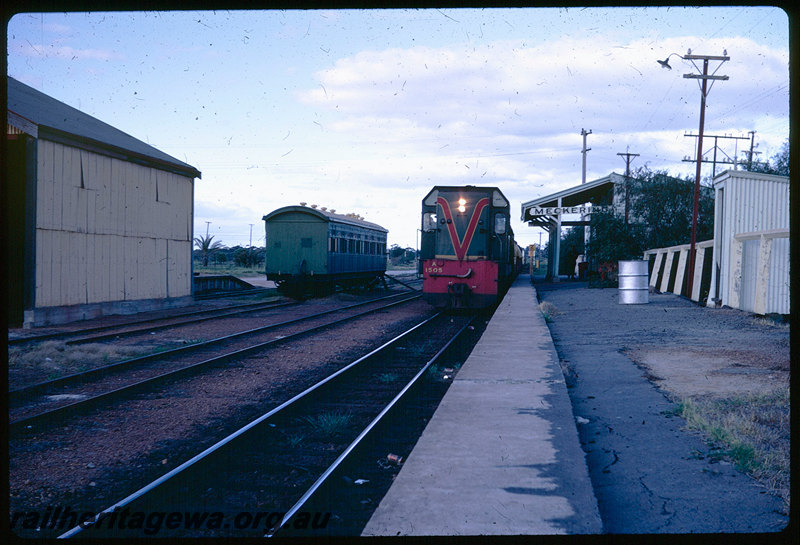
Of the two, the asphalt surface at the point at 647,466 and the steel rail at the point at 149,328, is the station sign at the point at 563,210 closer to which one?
the steel rail at the point at 149,328

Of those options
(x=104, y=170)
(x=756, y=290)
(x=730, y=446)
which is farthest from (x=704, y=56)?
(x=730, y=446)

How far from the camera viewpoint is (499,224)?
17.5 meters

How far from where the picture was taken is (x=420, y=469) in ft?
12.9

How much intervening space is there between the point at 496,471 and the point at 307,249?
777 inches

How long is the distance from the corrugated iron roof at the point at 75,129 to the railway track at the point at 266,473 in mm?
10450

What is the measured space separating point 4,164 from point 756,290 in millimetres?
15812

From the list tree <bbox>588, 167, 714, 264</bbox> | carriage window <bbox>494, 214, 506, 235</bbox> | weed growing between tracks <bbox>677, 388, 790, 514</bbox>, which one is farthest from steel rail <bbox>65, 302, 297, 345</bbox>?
tree <bbox>588, 167, 714, 264</bbox>

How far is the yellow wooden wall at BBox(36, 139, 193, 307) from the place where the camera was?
13.9 meters

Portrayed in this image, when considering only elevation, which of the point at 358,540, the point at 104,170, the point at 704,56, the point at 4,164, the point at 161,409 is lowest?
the point at 161,409

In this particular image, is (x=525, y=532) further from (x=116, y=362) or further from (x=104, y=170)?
(x=104, y=170)

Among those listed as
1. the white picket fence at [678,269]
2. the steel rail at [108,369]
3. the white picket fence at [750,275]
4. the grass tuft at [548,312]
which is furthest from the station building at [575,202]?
the steel rail at [108,369]

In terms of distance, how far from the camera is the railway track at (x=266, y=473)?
3543mm

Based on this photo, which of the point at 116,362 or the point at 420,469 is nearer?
the point at 420,469

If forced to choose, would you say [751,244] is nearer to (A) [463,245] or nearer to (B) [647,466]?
(A) [463,245]
